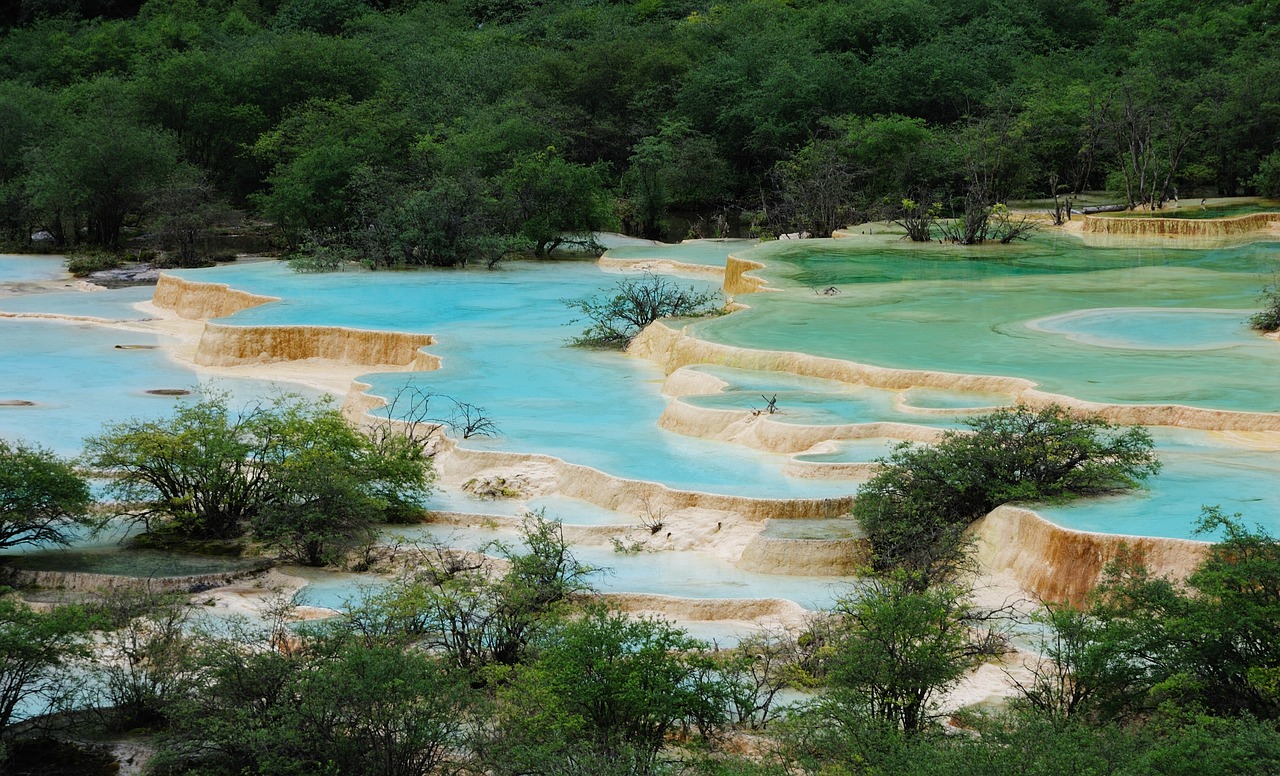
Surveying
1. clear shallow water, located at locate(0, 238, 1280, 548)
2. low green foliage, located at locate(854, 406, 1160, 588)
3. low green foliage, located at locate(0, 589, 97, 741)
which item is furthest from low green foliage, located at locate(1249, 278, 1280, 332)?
low green foliage, located at locate(0, 589, 97, 741)

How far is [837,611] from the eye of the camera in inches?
381

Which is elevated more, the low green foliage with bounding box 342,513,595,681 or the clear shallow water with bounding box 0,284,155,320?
the clear shallow water with bounding box 0,284,155,320

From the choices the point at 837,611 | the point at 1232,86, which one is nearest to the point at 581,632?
the point at 837,611

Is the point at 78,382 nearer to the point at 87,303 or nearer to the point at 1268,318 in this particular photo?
the point at 87,303

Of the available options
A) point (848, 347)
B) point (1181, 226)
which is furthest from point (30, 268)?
point (1181, 226)

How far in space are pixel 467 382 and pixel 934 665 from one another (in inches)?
449

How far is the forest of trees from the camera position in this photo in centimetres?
3422

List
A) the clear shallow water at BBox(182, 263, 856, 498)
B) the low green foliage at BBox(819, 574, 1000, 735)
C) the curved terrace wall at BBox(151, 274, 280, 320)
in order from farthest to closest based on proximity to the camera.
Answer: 1. the curved terrace wall at BBox(151, 274, 280, 320)
2. the clear shallow water at BBox(182, 263, 856, 498)
3. the low green foliage at BBox(819, 574, 1000, 735)

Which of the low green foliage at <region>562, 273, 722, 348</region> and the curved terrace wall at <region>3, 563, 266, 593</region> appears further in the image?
the low green foliage at <region>562, 273, 722, 348</region>

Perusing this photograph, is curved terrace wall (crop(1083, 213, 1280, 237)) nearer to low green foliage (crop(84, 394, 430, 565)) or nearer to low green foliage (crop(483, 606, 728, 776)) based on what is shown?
low green foliage (crop(84, 394, 430, 565))

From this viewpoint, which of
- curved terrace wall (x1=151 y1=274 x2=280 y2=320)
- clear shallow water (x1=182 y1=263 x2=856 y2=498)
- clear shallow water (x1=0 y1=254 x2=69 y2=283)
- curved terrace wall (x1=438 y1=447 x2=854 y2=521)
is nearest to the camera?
curved terrace wall (x1=438 y1=447 x2=854 y2=521)

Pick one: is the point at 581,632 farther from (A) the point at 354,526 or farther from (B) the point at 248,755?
(A) the point at 354,526

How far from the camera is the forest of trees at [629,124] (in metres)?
34.2

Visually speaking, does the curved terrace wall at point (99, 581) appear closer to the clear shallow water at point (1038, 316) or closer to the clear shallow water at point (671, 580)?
the clear shallow water at point (671, 580)
